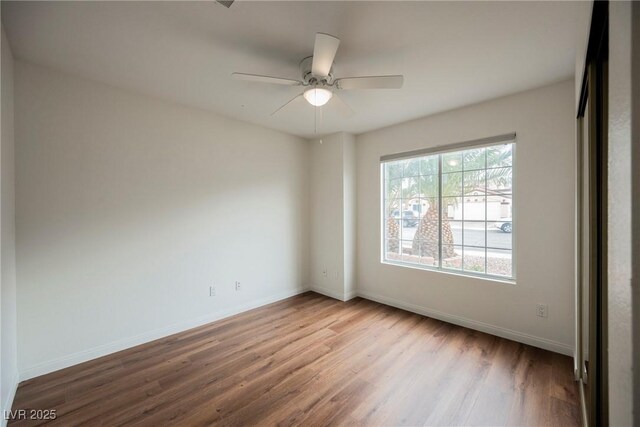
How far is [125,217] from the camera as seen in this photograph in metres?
2.64

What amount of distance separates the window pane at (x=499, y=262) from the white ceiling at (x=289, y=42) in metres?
1.66

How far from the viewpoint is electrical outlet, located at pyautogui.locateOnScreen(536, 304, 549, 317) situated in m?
2.53

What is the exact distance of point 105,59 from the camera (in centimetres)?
207

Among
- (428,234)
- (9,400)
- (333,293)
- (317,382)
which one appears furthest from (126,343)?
(428,234)

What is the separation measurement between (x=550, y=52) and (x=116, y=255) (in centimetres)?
407

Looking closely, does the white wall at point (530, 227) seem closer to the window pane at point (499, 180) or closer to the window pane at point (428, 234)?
the window pane at point (499, 180)

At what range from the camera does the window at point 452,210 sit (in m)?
2.87

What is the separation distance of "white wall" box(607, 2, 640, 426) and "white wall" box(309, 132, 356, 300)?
3385mm

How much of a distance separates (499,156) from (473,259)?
3.86 feet

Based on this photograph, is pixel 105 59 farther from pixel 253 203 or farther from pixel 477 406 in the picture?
pixel 477 406

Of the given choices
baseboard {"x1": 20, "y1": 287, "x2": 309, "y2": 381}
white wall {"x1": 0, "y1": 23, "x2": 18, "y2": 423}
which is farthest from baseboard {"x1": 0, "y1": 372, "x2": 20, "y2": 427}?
baseboard {"x1": 20, "y1": 287, "x2": 309, "y2": 381}

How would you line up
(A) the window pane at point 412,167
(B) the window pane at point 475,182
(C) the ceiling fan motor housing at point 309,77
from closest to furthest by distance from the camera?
(C) the ceiling fan motor housing at point 309,77 < (B) the window pane at point 475,182 < (A) the window pane at point 412,167

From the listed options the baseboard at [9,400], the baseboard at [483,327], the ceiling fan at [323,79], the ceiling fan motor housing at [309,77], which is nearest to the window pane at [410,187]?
the baseboard at [483,327]

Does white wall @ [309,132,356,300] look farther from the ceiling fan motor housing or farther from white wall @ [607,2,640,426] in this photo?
white wall @ [607,2,640,426]
